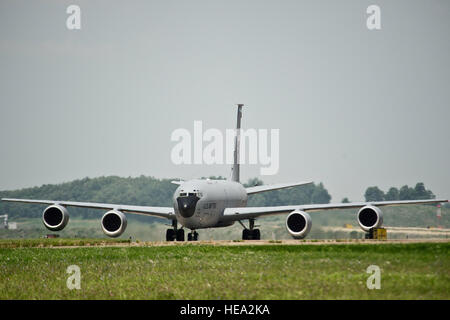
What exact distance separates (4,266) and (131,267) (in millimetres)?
6355

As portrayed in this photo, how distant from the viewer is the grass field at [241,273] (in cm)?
2364

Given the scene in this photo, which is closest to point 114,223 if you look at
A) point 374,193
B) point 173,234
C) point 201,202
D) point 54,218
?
point 54,218

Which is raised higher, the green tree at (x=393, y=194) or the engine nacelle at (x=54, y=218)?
the engine nacelle at (x=54, y=218)

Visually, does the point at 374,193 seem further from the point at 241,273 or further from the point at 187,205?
the point at 241,273

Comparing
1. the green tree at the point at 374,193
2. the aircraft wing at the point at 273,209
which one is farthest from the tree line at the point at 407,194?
the aircraft wing at the point at 273,209

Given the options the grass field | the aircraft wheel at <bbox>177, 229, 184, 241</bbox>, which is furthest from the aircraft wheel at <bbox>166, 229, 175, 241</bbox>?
the grass field

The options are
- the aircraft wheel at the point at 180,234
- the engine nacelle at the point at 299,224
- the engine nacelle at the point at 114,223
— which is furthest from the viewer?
the aircraft wheel at the point at 180,234

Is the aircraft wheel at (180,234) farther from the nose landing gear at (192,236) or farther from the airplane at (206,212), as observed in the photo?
the nose landing gear at (192,236)

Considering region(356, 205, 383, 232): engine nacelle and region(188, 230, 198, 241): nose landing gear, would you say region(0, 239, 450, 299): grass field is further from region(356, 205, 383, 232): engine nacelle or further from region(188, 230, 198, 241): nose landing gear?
region(188, 230, 198, 241): nose landing gear

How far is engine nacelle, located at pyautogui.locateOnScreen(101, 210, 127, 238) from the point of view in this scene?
5078 cm

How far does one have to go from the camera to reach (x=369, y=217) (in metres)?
48.1

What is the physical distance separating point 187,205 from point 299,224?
23.4 ft

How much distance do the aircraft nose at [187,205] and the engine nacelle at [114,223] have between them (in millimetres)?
4017

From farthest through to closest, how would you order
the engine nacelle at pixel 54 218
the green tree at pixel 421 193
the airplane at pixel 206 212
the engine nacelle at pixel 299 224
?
the green tree at pixel 421 193
the engine nacelle at pixel 54 218
the airplane at pixel 206 212
the engine nacelle at pixel 299 224
